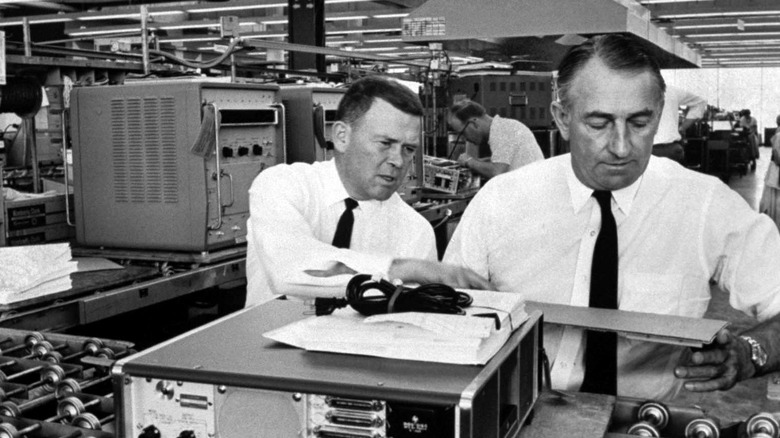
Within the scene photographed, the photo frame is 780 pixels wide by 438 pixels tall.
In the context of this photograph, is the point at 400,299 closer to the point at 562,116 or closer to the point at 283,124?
the point at 562,116

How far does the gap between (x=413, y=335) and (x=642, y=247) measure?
0.93m

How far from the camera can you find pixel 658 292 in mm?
1790

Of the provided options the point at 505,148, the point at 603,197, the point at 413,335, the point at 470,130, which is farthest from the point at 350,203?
the point at 470,130

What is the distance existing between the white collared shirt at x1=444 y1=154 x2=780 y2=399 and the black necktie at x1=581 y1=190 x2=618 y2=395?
83 millimetres

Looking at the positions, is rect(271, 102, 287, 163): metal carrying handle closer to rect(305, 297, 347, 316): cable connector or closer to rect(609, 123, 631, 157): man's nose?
rect(609, 123, 631, 157): man's nose

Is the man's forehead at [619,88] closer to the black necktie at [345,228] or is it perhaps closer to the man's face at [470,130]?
the black necktie at [345,228]

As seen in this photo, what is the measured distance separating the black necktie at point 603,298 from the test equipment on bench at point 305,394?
0.40m

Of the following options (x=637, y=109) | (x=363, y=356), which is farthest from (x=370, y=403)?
(x=637, y=109)

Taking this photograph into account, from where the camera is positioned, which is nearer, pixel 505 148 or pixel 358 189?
pixel 358 189

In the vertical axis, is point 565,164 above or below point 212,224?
above

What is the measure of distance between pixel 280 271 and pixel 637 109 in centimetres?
81

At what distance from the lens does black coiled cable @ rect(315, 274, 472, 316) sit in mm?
1158

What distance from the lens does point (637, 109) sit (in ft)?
5.50

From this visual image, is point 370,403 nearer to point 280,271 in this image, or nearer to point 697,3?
point 280,271
